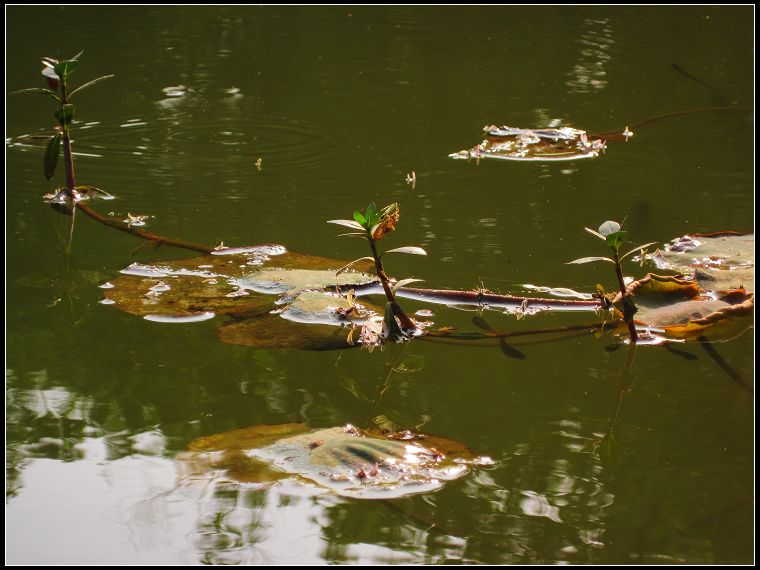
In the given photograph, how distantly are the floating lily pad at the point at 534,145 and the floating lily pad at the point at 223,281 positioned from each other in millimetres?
1050

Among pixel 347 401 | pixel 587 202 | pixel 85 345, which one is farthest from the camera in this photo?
pixel 587 202

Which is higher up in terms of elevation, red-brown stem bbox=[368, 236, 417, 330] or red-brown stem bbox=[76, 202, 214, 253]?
red-brown stem bbox=[368, 236, 417, 330]

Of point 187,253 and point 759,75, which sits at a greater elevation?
point 759,75

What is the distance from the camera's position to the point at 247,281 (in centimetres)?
220

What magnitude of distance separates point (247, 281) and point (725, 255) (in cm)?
116

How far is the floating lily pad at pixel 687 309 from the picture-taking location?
198 cm

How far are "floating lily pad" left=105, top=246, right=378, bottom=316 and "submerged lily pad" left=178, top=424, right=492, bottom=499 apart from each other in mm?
541

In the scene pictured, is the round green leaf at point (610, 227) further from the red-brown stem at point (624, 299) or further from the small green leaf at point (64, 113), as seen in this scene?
the small green leaf at point (64, 113)

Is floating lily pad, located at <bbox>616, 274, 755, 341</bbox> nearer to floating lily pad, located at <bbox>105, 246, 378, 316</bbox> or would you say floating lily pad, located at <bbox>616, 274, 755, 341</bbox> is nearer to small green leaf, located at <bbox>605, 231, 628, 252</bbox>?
small green leaf, located at <bbox>605, 231, 628, 252</bbox>

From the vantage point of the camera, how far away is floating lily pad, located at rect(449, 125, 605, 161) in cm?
316

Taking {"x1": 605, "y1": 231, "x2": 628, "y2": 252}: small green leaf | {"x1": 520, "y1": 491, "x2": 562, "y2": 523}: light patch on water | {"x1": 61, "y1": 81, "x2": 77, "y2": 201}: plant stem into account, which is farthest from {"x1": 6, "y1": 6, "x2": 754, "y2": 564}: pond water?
{"x1": 605, "y1": 231, "x2": 628, "y2": 252}: small green leaf

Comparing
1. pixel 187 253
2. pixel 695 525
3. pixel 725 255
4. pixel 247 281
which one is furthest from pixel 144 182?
pixel 695 525

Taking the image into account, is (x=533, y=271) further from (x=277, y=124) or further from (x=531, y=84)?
(x=531, y=84)

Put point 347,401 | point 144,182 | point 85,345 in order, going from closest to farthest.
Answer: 1. point 347,401
2. point 85,345
3. point 144,182
